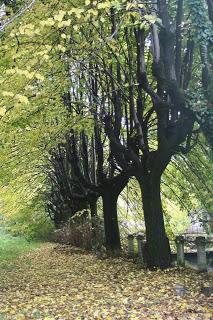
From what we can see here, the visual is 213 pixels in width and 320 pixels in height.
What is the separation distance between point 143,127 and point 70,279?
487 centimetres

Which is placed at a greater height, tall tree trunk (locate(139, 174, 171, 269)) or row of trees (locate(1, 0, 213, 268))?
row of trees (locate(1, 0, 213, 268))

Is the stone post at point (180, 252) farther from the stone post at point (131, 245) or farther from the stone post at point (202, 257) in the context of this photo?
the stone post at point (131, 245)

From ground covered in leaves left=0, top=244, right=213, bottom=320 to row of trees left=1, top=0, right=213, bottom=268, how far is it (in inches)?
60.2

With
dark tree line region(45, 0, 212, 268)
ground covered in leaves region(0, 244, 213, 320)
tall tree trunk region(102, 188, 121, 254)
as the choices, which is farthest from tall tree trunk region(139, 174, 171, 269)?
tall tree trunk region(102, 188, 121, 254)

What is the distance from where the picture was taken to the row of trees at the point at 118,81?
873 centimetres

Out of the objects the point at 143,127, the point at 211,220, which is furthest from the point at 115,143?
the point at 211,220

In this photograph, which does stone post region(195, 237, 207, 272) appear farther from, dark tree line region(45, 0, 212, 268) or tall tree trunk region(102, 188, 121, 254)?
tall tree trunk region(102, 188, 121, 254)

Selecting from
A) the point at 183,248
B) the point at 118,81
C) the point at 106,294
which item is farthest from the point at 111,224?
the point at 106,294

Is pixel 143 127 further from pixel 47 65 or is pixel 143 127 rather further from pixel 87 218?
pixel 87 218

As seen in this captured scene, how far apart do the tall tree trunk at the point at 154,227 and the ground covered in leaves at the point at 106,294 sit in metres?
0.41

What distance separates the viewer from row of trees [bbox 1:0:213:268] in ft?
28.7

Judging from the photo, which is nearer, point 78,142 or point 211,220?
point 211,220

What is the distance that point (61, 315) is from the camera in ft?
25.8

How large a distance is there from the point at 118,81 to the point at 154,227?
4193mm
